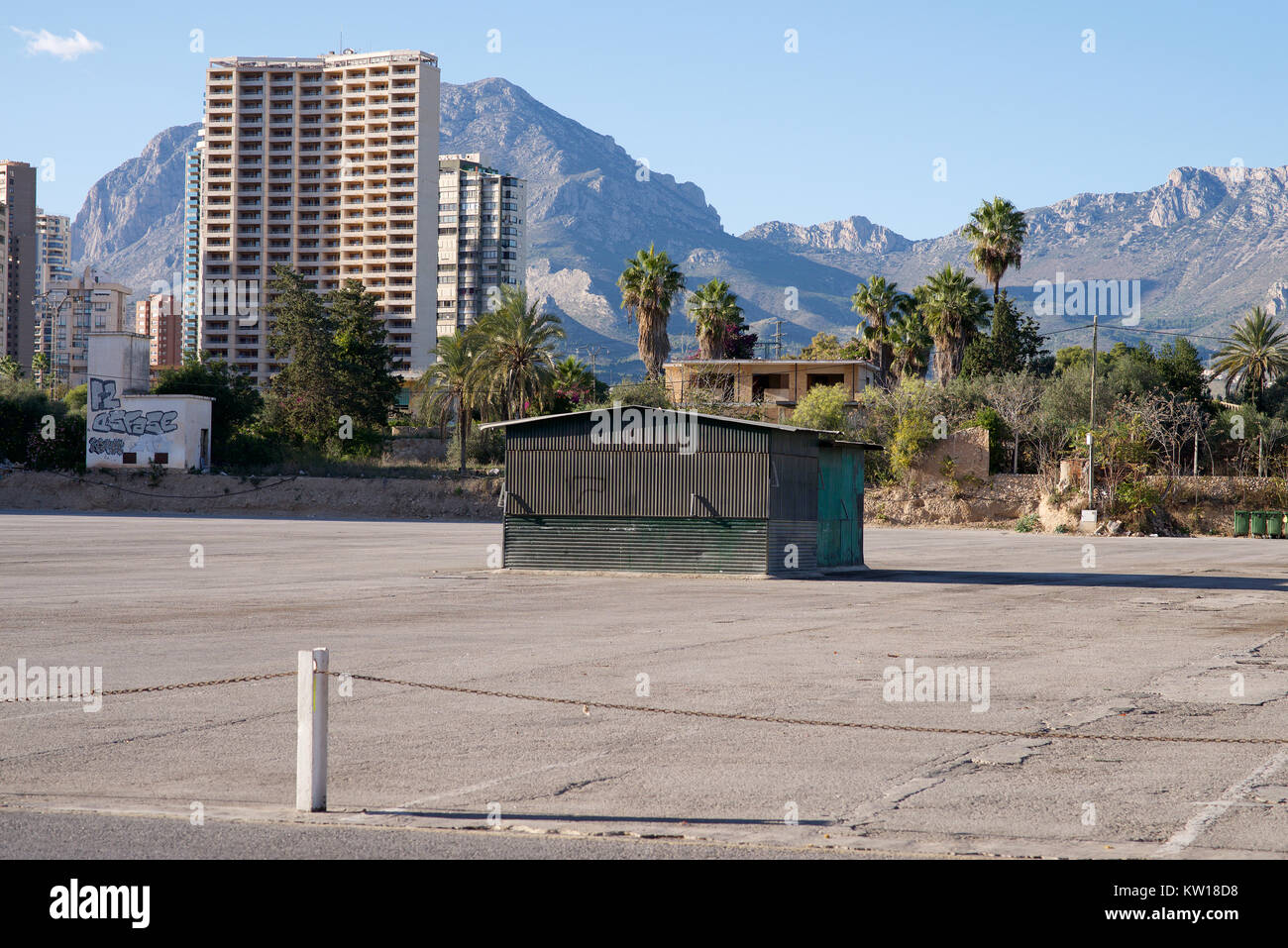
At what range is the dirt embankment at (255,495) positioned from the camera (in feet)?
227

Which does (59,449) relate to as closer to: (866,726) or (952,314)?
(952,314)

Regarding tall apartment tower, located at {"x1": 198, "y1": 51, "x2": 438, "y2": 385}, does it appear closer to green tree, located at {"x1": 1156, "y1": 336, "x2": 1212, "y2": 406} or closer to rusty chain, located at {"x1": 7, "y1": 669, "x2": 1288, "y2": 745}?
green tree, located at {"x1": 1156, "y1": 336, "x2": 1212, "y2": 406}

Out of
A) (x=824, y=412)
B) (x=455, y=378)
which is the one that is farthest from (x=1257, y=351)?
(x=455, y=378)

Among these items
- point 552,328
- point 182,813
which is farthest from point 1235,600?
point 552,328

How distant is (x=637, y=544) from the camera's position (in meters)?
30.4

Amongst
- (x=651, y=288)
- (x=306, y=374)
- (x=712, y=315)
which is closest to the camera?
(x=651, y=288)

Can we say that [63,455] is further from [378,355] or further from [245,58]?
[245,58]

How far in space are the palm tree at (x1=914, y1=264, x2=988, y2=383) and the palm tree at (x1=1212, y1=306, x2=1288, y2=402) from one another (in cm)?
2101

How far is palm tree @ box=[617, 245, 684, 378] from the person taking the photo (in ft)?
238

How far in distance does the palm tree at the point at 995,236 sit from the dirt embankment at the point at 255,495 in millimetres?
33094

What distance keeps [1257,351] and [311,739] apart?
88195 mm

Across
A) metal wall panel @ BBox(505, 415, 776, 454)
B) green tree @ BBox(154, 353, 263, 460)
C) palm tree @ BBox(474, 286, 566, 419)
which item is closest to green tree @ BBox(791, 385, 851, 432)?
palm tree @ BBox(474, 286, 566, 419)

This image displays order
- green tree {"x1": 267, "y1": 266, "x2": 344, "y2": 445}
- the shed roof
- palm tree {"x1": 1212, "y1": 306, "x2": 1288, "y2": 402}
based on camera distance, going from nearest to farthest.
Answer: the shed roof → green tree {"x1": 267, "y1": 266, "x2": 344, "y2": 445} → palm tree {"x1": 1212, "y1": 306, "x2": 1288, "y2": 402}

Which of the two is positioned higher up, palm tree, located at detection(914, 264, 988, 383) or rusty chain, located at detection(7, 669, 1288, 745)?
palm tree, located at detection(914, 264, 988, 383)
